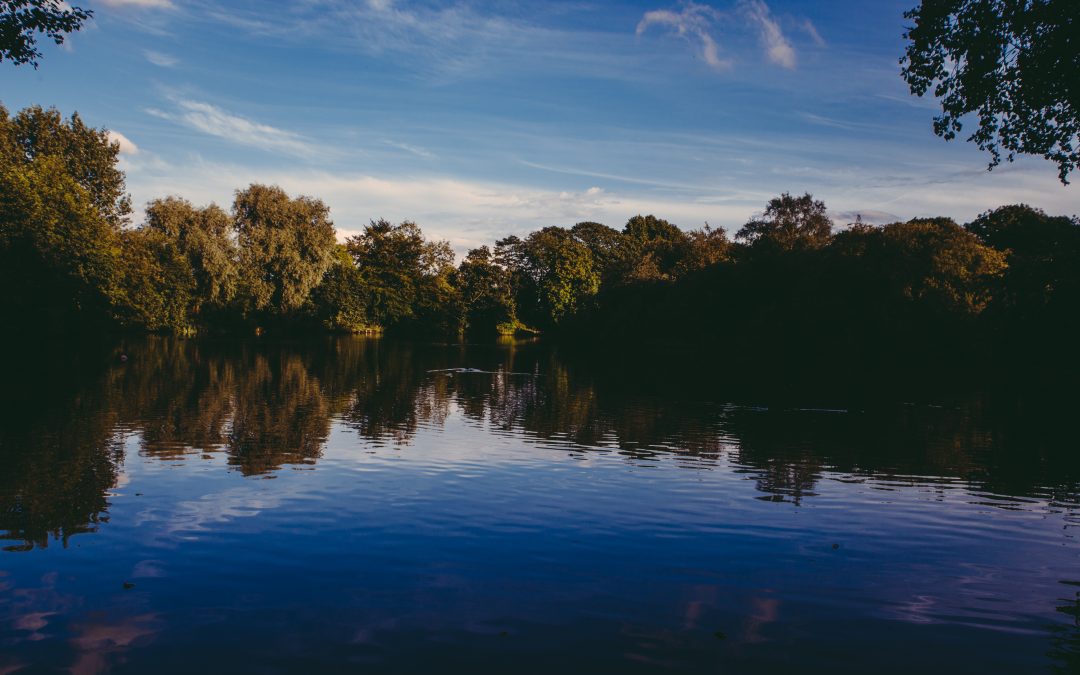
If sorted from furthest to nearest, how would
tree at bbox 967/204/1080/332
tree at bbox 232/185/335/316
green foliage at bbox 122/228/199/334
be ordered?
tree at bbox 232/185/335/316 → green foliage at bbox 122/228/199/334 → tree at bbox 967/204/1080/332

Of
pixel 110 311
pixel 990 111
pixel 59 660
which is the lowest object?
pixel 59 660

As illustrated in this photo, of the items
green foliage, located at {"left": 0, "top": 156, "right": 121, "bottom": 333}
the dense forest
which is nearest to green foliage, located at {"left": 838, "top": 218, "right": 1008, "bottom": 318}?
the dense forest

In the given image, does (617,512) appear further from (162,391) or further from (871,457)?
(162,391)

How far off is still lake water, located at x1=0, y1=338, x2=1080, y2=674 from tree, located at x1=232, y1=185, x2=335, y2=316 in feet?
260

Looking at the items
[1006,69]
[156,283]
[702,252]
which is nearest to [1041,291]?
[1006,69]

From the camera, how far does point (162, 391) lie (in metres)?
39.6

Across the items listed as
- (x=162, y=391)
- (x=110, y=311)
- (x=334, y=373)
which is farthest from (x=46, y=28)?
(x=110, y=311)

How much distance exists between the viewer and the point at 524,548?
1412 centimetres

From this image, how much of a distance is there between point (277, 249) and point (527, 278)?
5305 cm

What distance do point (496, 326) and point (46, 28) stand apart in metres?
124

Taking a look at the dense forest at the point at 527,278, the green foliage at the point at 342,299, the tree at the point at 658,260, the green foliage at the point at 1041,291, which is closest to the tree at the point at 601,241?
the dense forest at the point at 527,278

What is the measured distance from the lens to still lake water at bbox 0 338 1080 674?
9.78 metres

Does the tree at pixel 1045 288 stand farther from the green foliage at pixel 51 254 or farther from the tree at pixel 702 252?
the green foliage at pixel 51 254

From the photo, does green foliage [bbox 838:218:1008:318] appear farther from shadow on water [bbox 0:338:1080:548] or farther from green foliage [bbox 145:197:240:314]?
green foliage [bbox 145:197:240:314]
